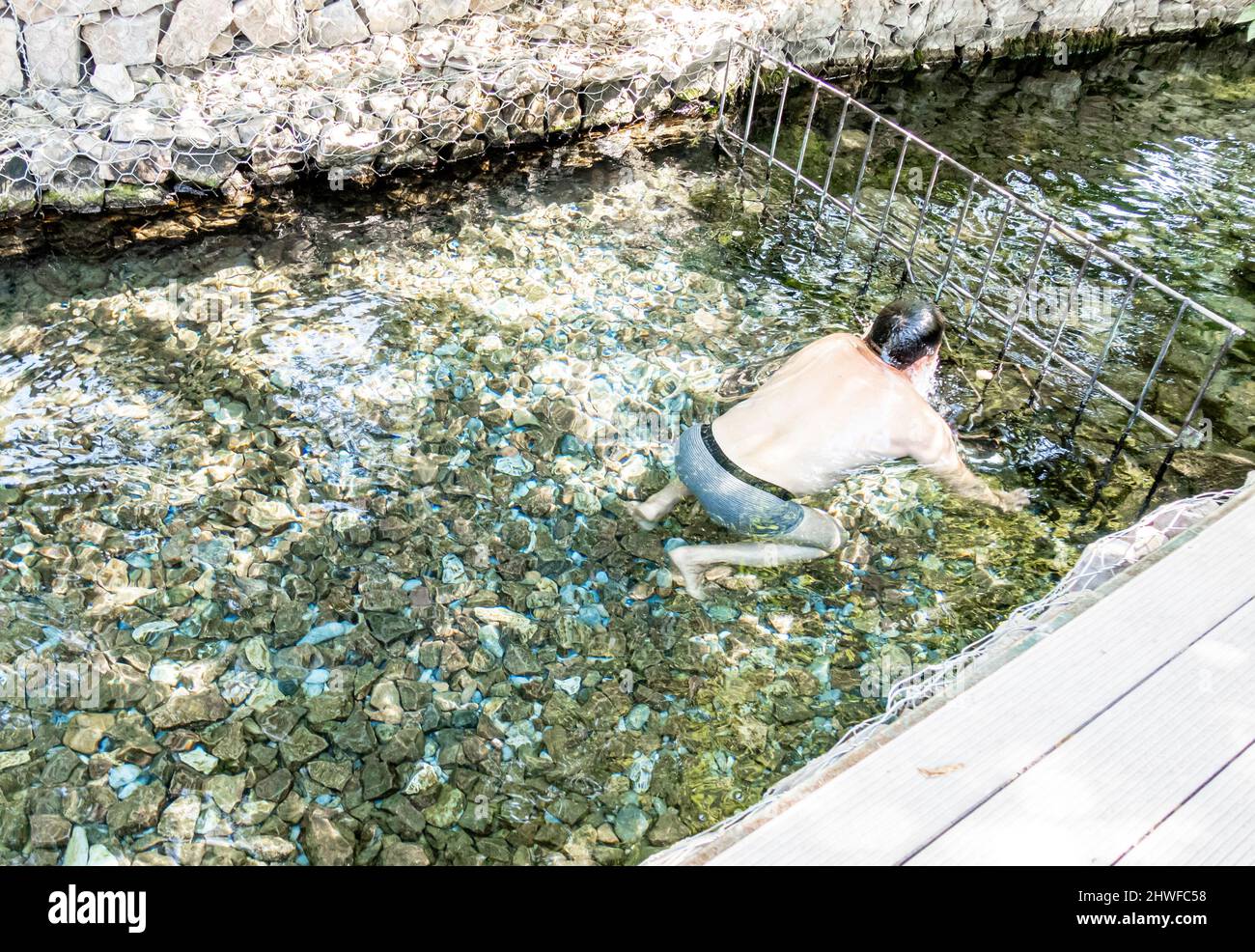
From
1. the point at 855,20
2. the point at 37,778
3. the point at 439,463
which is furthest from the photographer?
the point at 855,20

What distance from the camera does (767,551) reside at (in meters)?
4.08

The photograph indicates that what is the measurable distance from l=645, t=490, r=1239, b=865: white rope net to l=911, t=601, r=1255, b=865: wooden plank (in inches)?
12.9

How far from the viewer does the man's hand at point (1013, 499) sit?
15.0 ft

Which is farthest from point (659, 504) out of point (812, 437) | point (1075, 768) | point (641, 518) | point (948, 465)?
point (1075, 768)

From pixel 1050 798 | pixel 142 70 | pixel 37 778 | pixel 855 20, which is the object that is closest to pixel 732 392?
pixel 1050 798

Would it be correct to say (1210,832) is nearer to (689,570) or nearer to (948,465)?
(948,465)

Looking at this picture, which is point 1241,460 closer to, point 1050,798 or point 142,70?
point 1050,798

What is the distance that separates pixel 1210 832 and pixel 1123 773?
220 mm

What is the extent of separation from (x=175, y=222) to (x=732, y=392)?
3597mm

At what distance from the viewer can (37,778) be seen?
3246 millimetres

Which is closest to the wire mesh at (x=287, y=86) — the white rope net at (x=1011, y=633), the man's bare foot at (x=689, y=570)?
the man's bare foot at (x=689, y=570)

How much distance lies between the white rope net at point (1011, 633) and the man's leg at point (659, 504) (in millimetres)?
1213

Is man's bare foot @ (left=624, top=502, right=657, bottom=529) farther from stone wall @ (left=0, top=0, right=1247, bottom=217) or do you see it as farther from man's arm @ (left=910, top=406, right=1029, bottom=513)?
stone wall @ (left=0, top=0, right=1247, bottom=217)

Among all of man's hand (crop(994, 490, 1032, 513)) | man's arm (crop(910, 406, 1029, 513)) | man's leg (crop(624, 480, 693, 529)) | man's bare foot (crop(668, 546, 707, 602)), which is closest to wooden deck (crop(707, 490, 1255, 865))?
man's arm (crop(910, 406, 1029, 513))
